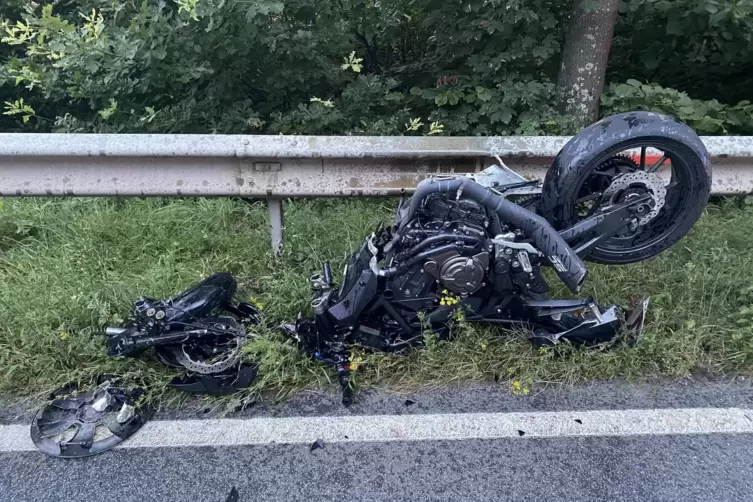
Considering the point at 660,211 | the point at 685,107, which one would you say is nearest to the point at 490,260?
the point at 660,211

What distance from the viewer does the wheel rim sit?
2.76 m

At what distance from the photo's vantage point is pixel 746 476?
6.86 ft

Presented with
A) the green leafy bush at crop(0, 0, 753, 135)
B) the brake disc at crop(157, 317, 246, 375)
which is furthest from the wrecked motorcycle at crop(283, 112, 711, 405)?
the green leafy bush at crop(0, 0, 753, 135)

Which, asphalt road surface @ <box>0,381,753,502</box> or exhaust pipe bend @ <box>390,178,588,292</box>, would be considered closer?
asphalt road surface @ <box>0,381,753,502</box>

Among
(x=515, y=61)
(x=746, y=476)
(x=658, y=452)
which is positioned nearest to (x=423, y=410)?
(x=658, y=452)

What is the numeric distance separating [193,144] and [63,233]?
1.30 m

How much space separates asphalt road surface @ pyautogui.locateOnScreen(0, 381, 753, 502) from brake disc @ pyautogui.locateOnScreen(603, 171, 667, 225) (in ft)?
2.76

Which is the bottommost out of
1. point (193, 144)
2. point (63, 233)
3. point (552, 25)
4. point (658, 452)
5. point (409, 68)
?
point (658, 452)

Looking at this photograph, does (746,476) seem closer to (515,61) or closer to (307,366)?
(307,366)

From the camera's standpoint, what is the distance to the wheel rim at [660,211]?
9.07 ft

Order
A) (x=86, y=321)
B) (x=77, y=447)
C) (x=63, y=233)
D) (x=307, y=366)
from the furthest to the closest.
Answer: (x=63, y=233) → (x=86, y=321) → (x=307, y=366) → (x=77, y=447)

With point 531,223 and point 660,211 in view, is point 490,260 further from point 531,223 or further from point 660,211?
point 660,211

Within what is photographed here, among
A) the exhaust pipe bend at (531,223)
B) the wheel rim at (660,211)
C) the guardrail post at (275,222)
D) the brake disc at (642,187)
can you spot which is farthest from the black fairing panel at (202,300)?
the brake disc at (642,187)

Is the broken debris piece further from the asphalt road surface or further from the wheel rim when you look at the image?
the wheel rim
